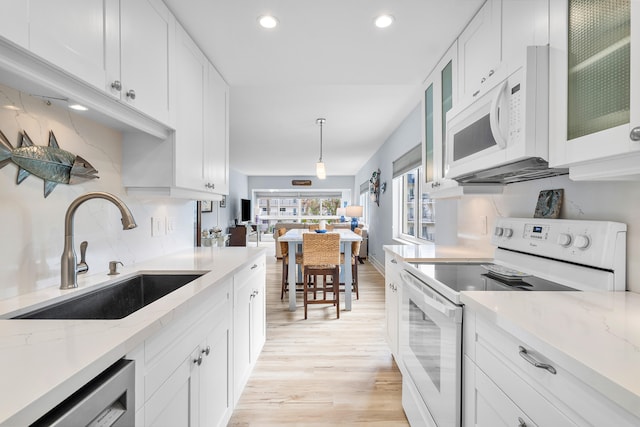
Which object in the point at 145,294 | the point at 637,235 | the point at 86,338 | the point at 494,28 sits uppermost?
the point at 494,28

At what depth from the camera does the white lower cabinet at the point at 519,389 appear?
60 centimetres

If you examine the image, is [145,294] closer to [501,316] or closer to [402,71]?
[501,316]

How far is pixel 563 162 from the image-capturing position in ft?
3.48

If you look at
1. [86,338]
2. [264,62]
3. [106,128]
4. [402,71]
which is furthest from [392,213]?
[86,338]

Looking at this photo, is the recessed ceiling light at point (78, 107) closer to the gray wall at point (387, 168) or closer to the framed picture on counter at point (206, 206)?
the gray wall at point (387, 168)

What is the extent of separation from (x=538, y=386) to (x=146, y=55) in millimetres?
1932

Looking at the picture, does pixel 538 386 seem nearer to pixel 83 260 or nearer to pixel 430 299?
pixel 430 299

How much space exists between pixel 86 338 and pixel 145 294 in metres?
0.92

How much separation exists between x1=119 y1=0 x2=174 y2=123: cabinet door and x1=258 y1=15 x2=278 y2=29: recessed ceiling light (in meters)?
0.49

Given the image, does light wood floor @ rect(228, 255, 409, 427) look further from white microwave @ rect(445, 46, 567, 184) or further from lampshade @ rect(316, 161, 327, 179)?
lampshade @ rect(316, 161, 327, 179)

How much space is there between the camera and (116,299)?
1.41 meters

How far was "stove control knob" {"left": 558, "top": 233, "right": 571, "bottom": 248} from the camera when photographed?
1.22 metres

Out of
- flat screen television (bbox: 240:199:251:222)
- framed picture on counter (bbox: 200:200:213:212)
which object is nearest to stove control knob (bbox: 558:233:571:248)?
framed picture on counter (bbox: 200:200:213:212)

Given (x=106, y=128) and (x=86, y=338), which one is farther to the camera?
(x=106, y=128)
